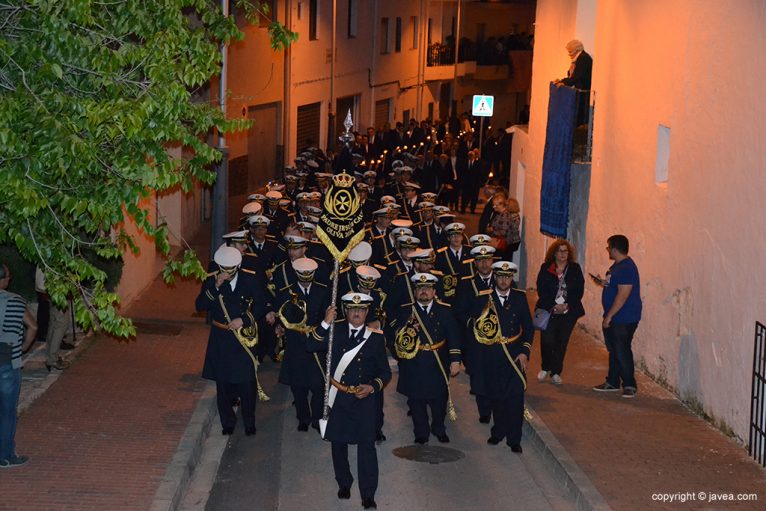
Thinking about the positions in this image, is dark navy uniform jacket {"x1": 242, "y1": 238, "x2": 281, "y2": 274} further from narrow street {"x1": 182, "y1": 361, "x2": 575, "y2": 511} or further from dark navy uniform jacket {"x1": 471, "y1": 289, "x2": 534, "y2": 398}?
dark navy uniform jacket {"x1": 471, "y1": 289, "x2": 534, "y2": 398}

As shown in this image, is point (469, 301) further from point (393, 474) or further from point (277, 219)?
point (277, 219)

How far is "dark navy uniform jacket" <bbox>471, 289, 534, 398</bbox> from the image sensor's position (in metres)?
12.2

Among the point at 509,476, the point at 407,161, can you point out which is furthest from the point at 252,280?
the point at 407,161

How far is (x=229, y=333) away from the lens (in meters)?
12.4

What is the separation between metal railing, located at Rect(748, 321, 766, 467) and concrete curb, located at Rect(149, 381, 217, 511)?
5333mm

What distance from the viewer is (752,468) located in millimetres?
11367

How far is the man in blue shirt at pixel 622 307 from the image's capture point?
13.7m

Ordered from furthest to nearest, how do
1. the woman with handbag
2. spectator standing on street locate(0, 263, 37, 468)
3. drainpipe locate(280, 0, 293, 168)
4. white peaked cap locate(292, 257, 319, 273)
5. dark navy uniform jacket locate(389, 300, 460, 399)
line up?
drainpipe locate(280, 0, 293, 168) → the woman with handbag → white peaked cap locate(292, 257, 319, 273) → dark navy uniform jacket locate(389, 300, 460, 399) → spectator standing on street locate(0, 263, 37, 468)

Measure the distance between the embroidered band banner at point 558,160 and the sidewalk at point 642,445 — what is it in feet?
16.2

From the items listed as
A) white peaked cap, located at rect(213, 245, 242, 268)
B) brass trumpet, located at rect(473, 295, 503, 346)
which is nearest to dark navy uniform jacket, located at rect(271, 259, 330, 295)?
white peaked cap, located at rect(213, 245, 242, 268)

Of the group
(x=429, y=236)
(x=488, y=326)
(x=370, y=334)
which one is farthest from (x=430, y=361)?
(x=429, y=236)

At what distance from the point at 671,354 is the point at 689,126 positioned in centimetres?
268

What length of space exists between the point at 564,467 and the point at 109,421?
182 inches

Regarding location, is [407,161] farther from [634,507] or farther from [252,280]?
[634,507]
